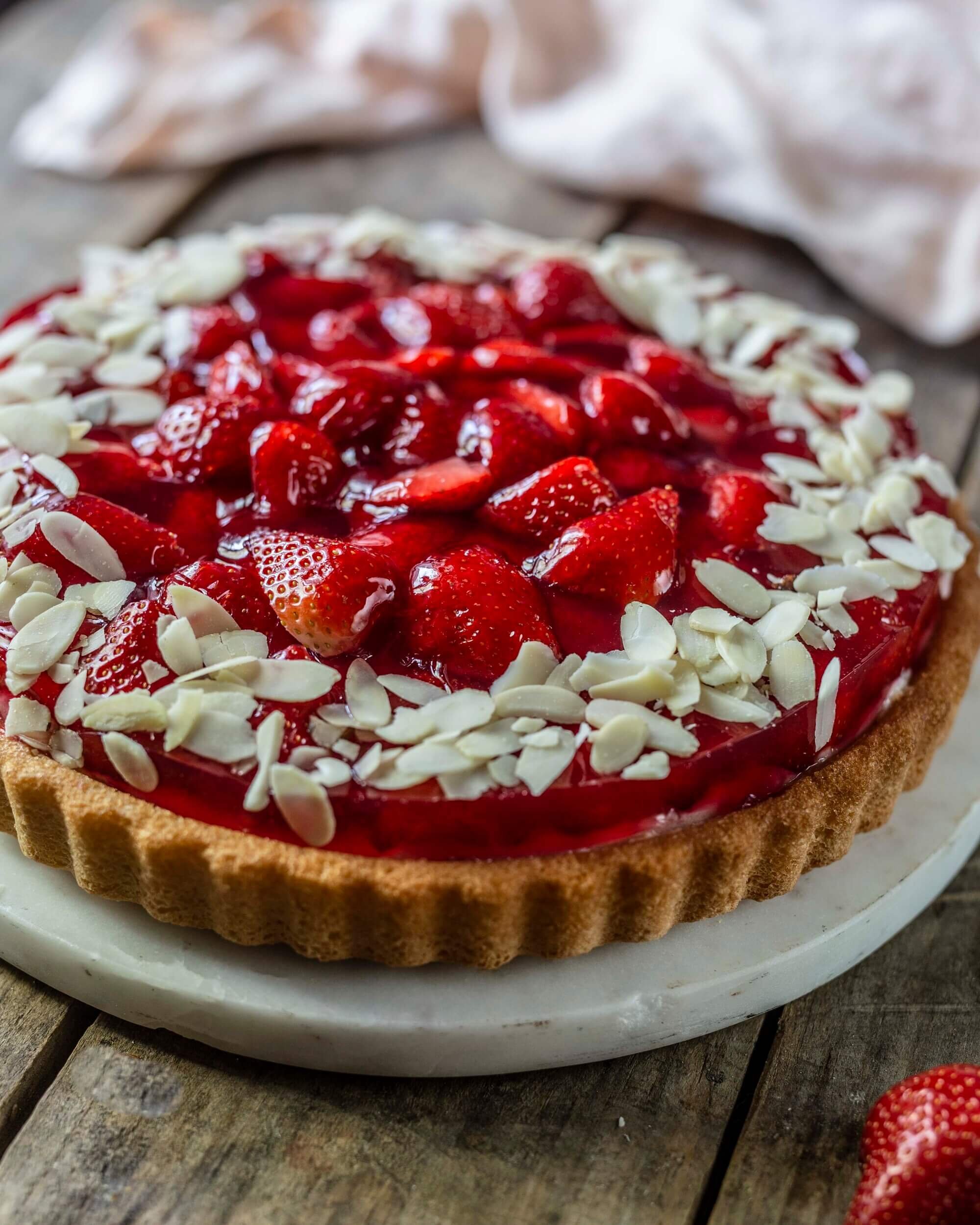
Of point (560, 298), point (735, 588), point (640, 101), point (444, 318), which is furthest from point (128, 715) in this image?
point (640, 101)

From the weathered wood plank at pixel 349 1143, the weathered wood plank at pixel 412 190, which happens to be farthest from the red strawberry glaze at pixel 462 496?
the weathered wood plank at pixel 412 190

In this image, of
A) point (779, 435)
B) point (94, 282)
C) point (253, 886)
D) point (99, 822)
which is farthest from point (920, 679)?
point (94, 282)

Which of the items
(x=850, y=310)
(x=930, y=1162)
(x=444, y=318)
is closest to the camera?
(x=930, y=1162)

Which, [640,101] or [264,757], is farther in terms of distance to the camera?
[640,101]

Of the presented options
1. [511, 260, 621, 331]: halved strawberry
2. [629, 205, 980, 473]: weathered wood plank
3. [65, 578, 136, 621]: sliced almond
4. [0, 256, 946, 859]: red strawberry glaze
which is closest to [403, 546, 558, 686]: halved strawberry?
[0, 256, 946, 859]: red strawberry glaze

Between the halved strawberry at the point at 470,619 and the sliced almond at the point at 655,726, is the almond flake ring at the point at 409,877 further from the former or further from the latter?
the halved strawberry at the point at 470,619

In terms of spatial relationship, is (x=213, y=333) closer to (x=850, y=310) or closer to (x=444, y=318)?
(x=444, y=318)
